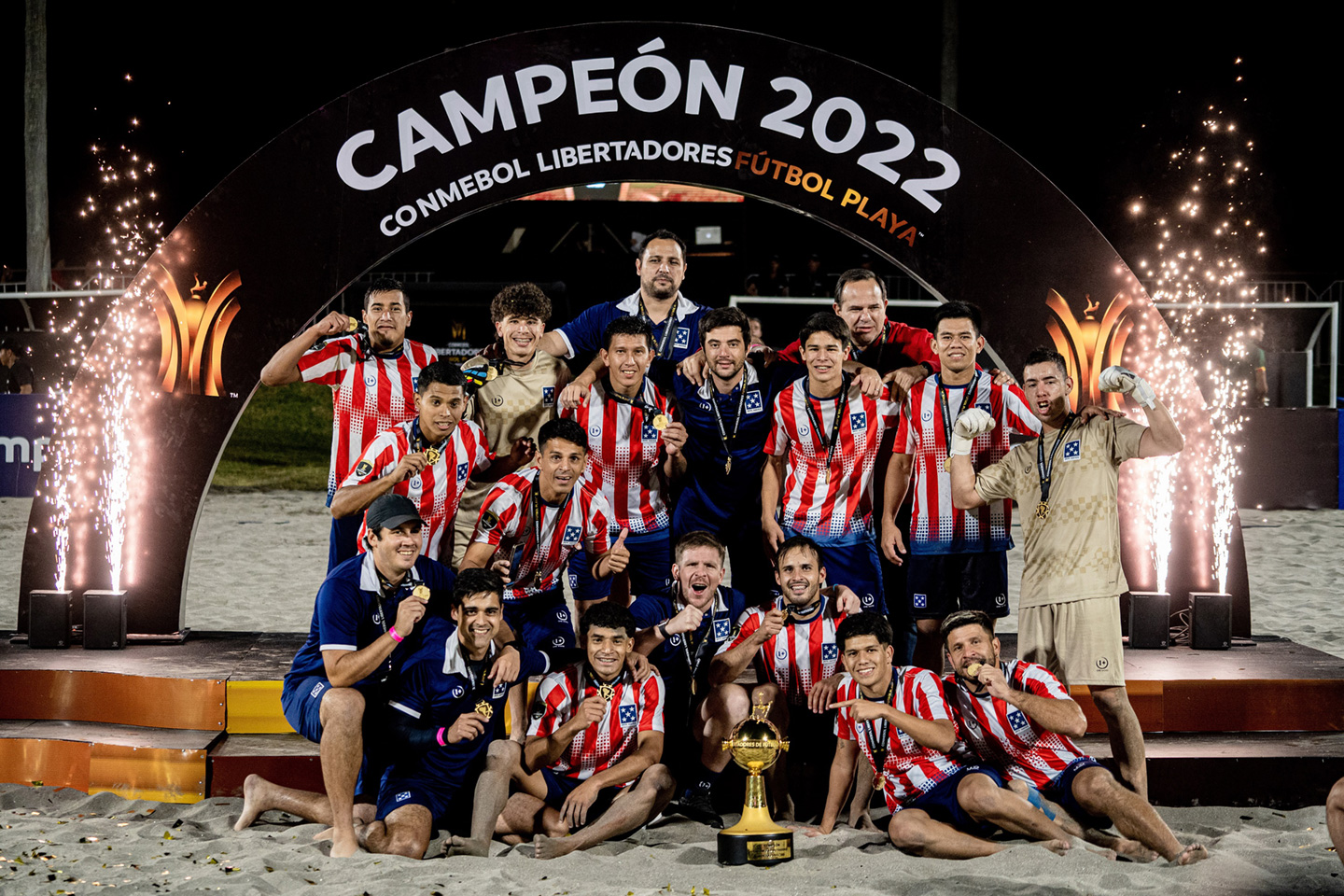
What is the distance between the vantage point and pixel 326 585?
Result: 14.7 feet

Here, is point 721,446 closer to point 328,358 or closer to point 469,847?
point 328,358

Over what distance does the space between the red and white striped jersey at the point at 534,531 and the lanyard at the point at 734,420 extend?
68 cm

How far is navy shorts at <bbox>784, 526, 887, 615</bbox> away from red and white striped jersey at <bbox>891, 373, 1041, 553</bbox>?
0.23 m

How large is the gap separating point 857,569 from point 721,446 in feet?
2.79

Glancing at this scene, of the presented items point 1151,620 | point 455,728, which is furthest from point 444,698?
point 1151,620

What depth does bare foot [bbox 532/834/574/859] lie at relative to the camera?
4.26m

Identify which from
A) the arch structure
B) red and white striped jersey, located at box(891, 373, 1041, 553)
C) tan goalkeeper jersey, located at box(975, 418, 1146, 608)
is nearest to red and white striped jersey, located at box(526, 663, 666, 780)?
red and white striped jersey, located at box(891, 373, 1041, 553)

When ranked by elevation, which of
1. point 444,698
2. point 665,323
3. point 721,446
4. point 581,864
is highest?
point 665,323

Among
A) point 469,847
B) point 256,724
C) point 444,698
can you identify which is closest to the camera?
point 469,847

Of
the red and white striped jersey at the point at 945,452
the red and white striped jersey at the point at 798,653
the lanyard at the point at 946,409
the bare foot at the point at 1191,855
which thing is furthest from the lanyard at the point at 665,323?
the bare foot at the point at 1191,855

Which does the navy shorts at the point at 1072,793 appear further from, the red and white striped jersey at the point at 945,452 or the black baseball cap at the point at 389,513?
the black baseball cap at the point at 389,513

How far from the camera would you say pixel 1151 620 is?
592cm

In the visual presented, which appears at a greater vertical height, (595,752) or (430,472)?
(430,472)

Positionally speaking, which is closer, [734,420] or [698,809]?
[698,809]
